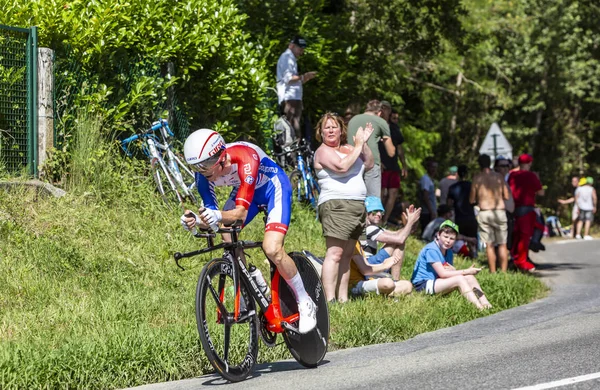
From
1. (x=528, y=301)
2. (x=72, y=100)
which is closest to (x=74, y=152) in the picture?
(x=72, y=100)

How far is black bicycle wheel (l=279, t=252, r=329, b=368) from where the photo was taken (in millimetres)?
8289

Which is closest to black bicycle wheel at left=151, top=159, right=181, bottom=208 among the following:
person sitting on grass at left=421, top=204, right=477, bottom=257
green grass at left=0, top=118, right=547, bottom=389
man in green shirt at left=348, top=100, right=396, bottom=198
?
green grass at left=0, top=118, right=547, bottom=389

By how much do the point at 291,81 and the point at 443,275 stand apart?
17.8ft

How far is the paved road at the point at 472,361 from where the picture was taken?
726 cm

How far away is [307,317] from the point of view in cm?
828

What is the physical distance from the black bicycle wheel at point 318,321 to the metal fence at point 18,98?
18.8ft

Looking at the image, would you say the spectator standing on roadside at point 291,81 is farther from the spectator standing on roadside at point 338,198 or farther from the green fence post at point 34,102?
the spectator standing on roadside at point 338,198

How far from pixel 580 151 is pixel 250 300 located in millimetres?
40028

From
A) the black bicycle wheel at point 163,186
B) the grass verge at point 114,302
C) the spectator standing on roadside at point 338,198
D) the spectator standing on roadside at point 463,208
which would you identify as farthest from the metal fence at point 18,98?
the spectator standing on roadside at point 463,208

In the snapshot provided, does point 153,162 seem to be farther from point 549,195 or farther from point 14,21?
point 549,195

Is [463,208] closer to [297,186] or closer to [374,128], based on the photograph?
[297,186]

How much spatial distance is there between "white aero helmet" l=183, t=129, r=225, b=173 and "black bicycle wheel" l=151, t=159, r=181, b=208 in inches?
249

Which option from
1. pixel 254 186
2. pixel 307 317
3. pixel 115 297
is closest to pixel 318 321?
pixel 307 317

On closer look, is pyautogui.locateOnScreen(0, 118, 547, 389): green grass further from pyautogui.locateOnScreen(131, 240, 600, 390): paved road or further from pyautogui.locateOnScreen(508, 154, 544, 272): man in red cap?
pyautogui.locateOnScreen(508, 154, 544, 272): man in red cap
